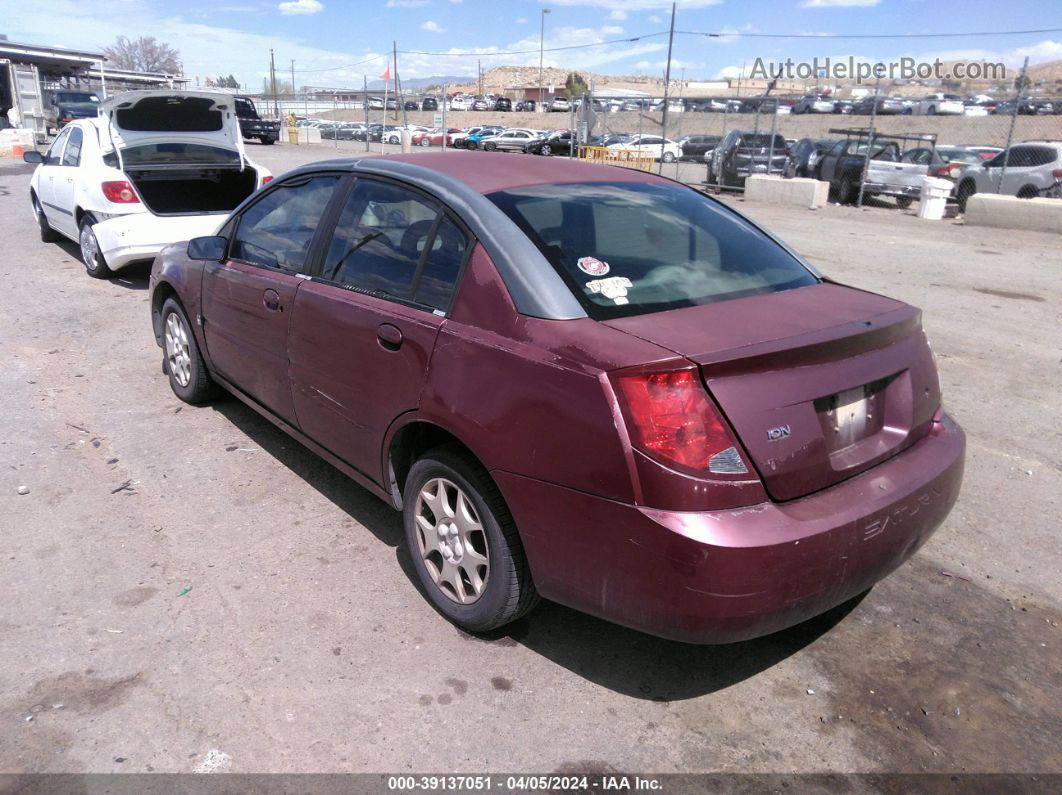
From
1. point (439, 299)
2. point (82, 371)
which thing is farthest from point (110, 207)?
point (439, 299)

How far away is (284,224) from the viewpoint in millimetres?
4020

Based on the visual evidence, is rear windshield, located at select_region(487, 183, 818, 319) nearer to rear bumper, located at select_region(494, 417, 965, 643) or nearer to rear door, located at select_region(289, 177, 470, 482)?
rear door, located at select_region(289, 177, 470, 482)

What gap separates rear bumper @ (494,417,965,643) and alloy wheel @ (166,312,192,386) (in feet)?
10.7

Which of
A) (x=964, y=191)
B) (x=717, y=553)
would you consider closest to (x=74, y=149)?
(x=717, y=553)

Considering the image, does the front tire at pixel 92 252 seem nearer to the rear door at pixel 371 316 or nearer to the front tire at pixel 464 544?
the rear door at pixel 371 316

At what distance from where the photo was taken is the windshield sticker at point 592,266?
2.79m

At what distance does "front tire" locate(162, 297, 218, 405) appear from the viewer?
16.2 feet

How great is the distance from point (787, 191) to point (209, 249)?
54.7 ft

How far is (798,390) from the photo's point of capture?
94.7 inches

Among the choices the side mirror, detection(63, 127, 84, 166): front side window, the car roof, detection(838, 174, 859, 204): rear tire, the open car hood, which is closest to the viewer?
the car roof

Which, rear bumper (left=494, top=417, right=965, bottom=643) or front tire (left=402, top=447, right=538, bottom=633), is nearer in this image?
rear bumper (left=494, top=417, right=965, bottom=643)

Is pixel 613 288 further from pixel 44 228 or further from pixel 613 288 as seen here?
pixel 44 228

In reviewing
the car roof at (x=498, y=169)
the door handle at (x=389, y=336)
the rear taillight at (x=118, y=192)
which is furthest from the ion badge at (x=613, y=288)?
the rear taillight at (x=118, y=192)

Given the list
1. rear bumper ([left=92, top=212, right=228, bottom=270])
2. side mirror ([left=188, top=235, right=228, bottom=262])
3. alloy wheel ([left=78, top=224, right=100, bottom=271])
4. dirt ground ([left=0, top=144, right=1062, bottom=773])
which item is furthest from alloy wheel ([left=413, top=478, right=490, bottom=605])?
alloy wheel ([left=78, top=224, right=100, bottom=271])
